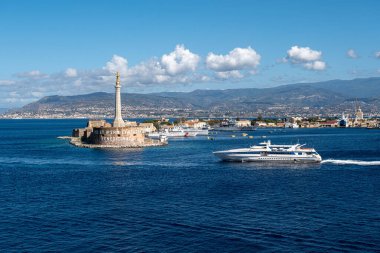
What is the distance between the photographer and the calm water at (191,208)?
26188 mm

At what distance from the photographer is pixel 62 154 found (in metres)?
76.8

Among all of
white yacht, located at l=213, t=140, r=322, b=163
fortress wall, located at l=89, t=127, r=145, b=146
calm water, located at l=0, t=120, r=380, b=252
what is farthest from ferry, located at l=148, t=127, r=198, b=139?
calm water, located at l=0, t=120, r=380, b=252

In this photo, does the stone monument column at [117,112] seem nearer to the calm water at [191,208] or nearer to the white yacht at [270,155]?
the white yacht at [270,155]

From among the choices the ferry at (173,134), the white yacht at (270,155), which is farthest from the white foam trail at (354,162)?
the ferry at (173,134)

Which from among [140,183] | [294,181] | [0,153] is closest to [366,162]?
[294,181]

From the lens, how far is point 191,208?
3394 centimetres

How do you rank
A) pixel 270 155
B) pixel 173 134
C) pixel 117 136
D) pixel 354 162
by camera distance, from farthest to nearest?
1. pixel 173 134
2. pixel 117 136
3. pixel 270 155
4. pixel 354 162

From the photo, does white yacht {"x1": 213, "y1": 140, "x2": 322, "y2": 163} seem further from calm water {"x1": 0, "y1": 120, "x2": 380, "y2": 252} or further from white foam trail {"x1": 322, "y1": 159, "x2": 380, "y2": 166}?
calm water {"x1": 0, "y1": 120, "x2": 380, "y2": 252}

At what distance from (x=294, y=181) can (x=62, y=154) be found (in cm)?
4051

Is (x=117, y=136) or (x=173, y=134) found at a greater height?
(x=117, y=136)

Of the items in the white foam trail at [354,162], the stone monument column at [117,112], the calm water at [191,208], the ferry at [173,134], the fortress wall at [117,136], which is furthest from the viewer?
the ferry at [173,134]

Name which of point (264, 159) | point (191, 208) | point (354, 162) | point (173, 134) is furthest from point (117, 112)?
point (191, 208)

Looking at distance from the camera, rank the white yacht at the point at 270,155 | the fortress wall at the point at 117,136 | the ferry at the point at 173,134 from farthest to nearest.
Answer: the ferry at the point at 173,134 < the fortress wall at the point at 117,136 < the white yacht at the point at 270,155

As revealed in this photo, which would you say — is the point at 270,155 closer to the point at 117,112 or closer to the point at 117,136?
the point at 117,136
